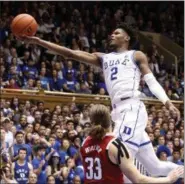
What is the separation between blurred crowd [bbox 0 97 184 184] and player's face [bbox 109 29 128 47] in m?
4.20

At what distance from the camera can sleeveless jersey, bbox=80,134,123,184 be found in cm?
602

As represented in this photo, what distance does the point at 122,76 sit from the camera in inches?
306

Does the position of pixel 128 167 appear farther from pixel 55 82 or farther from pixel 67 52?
pixel 55 82

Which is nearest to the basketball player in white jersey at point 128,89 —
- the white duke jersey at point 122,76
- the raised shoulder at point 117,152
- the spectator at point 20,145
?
the white duke jersey at point 122,76

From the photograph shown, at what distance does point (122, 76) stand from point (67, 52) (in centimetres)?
69

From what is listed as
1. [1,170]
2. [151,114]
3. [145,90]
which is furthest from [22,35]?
[145,90]

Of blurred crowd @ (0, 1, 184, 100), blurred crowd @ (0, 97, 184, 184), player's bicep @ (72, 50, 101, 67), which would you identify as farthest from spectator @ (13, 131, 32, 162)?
player's bicep @ (72, 50, 101, 67)

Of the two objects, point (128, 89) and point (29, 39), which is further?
point (128, 89)

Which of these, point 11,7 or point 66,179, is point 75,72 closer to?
point 11,7

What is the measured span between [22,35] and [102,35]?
14.7 metres

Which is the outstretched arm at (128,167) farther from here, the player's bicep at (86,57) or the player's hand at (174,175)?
the player's bicep at (86,57)

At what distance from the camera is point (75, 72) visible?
1872cm

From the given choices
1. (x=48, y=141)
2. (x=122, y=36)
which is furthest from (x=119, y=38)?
(x=48, y=141)

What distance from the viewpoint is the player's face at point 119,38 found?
7.93 m
